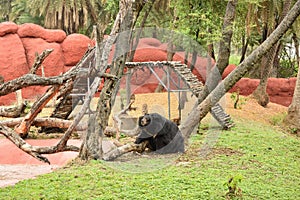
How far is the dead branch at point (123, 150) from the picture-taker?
8880 millimetres

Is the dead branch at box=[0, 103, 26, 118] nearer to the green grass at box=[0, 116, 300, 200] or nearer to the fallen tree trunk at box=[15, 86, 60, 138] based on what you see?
the fallen tree trunk at box=[15, 86, 60, 138]

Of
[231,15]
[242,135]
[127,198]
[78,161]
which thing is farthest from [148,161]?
[231,15]

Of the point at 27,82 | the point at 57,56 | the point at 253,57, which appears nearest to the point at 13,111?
the point at 253,57

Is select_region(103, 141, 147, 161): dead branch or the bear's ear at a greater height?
the bear's ear

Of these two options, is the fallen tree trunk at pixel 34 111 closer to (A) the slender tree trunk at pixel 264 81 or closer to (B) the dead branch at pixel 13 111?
(B) the dead branch at pixel 13 111

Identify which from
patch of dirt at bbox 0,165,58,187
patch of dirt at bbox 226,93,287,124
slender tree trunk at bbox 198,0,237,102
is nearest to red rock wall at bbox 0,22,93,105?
patch of dirt at bbox 226,93,287,124

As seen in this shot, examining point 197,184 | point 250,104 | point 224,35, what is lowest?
point 250,104

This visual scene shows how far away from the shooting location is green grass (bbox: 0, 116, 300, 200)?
21.4 feet

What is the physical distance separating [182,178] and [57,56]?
617 inches

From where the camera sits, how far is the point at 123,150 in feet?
30.3

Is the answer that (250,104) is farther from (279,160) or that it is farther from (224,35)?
(279,160)

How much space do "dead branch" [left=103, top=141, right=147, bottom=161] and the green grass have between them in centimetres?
30

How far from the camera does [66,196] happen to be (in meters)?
6.32

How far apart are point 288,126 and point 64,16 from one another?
16.2m
